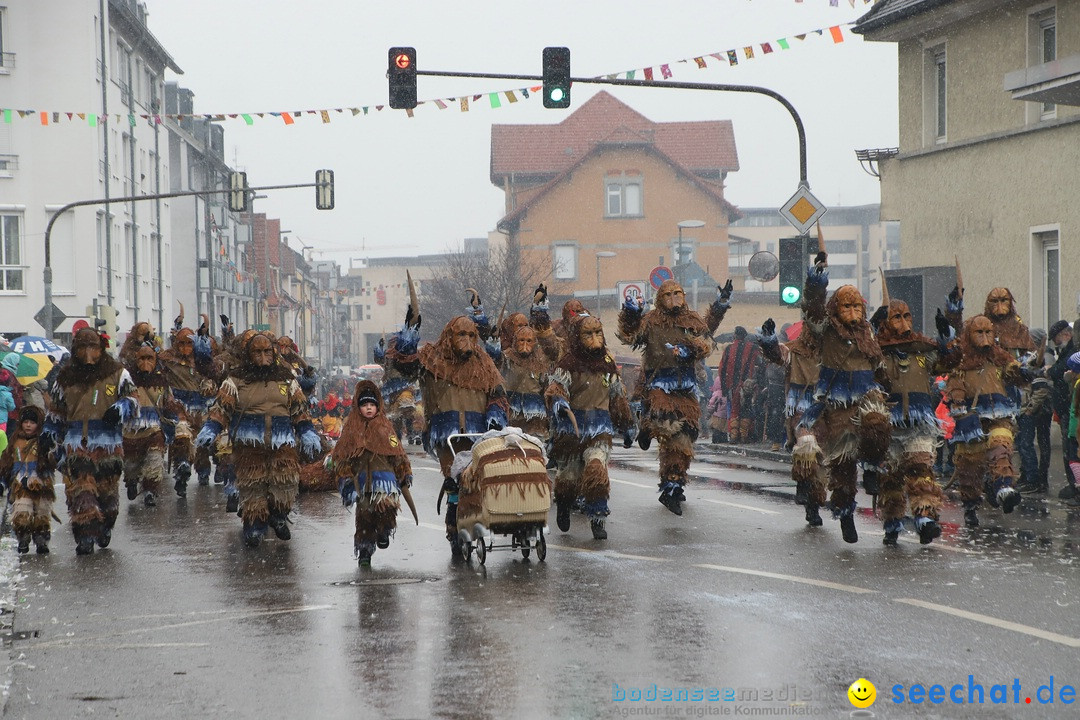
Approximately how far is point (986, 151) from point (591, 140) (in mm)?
48126

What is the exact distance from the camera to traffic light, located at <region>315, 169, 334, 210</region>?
32750 millimetres

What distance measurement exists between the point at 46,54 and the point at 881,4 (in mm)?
27893

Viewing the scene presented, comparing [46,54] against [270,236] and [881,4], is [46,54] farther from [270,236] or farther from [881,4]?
[270,236]

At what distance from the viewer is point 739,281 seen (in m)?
86.1

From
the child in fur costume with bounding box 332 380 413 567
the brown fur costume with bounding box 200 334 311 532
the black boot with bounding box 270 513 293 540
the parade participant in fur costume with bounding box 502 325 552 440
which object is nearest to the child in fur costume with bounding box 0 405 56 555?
the brown fur costume with bounding box 200 334 311 532

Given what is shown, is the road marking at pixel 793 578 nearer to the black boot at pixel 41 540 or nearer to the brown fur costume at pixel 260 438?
the brown fur costume at pixel 260 438

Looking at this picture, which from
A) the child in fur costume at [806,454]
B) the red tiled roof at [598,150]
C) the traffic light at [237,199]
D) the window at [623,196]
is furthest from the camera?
the window at [623,196]

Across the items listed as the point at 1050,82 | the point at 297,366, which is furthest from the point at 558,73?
the point at 297,366

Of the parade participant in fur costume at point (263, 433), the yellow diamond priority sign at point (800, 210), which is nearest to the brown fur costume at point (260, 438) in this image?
the parade participant in fur costume at point (263, 433)

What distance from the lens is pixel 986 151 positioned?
24109 mm

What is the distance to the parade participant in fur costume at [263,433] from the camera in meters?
12.2

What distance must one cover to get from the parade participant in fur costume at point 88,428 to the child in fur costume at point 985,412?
283 inches

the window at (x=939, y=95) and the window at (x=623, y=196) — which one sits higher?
the window at (x=623, y=196)

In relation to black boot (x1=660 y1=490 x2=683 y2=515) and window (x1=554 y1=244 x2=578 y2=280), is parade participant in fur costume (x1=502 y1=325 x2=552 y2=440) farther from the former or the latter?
window (x1=554 y1=244 x2=578 y2=280)
